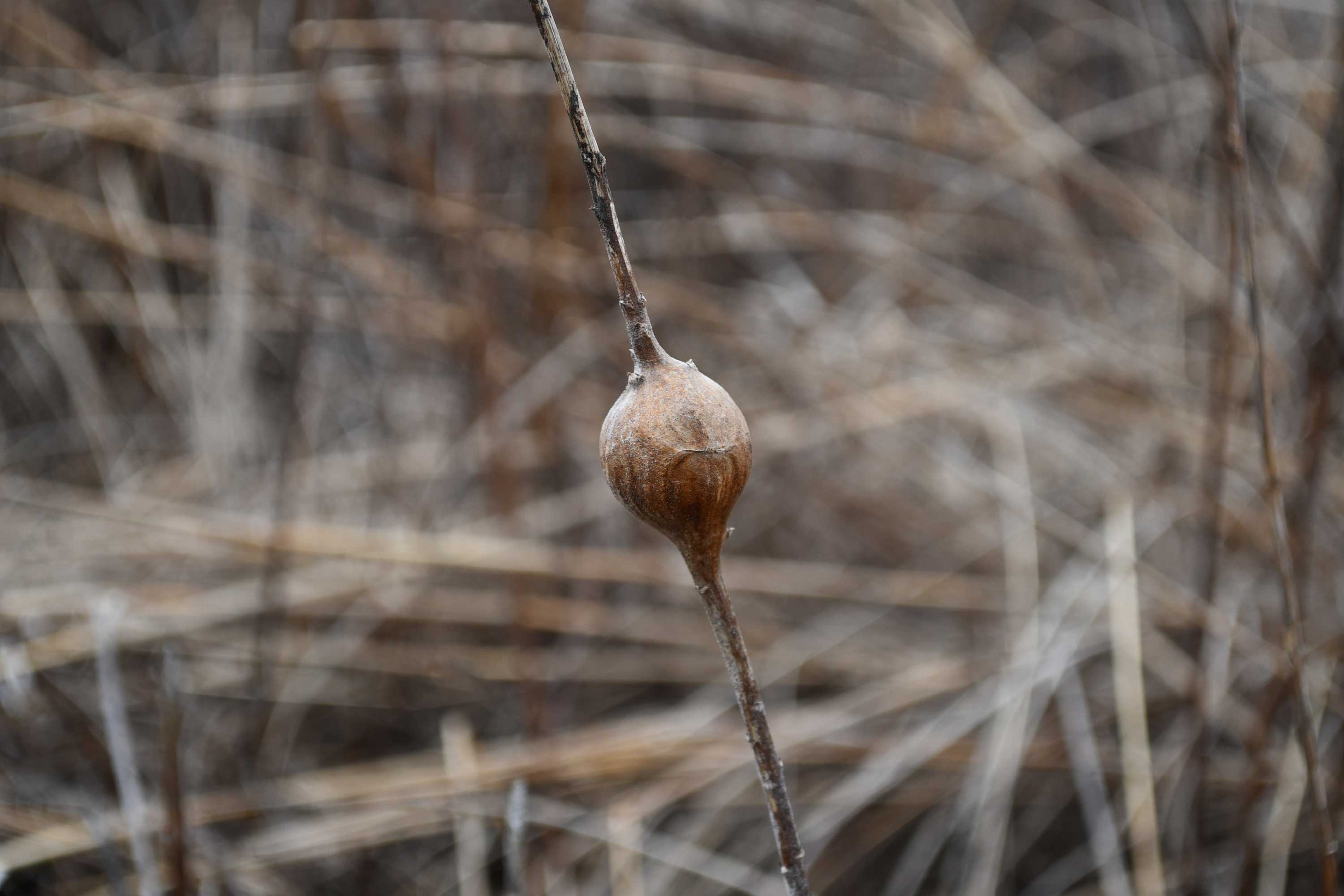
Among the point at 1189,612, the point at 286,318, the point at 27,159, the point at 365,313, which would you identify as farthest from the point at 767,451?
the point at 27,159

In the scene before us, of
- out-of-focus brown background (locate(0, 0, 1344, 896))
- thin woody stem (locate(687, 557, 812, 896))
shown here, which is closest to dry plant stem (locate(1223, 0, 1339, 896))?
out-of-focus brown background (locate(0, 0, 1344, 896))

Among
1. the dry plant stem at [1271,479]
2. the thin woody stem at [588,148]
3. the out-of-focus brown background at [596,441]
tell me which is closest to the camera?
the thin woody stem at [588,148]

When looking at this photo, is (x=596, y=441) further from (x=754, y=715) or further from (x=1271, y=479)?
(x=754, y=715)

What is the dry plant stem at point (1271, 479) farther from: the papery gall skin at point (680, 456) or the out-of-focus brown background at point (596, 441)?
the papery gall skin at point (680, 456)

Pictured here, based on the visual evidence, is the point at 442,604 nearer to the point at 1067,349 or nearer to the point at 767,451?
the point at 767,451

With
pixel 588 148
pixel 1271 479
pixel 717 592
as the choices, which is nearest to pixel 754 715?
pixel 717 592

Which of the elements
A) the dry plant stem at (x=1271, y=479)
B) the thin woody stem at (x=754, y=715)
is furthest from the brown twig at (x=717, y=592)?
the dry plant stem at (x=1271, y=479)
